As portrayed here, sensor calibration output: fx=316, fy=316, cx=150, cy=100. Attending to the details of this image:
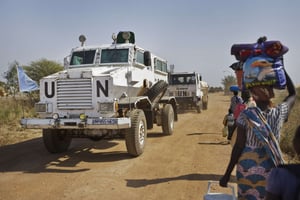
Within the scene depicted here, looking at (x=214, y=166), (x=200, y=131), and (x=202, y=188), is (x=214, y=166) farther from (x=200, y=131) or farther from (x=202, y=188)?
(x=200, y=131)

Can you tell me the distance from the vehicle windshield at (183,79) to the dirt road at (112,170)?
921 cm

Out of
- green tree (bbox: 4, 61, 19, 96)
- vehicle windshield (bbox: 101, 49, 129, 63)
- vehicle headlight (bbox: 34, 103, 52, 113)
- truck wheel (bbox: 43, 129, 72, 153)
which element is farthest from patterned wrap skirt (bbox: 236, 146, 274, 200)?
green tree (bbox: 4, 61, 19, 96)

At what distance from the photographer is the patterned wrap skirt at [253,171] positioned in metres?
2.22

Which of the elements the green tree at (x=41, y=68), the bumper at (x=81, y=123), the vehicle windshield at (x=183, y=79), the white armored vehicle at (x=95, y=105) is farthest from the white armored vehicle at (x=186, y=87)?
the green tree at (x=41, y=68)

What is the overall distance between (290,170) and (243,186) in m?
0.78

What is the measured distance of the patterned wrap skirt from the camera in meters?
2.22

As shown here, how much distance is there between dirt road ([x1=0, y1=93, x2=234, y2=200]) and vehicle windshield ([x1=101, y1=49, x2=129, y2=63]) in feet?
7.63

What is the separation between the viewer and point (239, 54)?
2510 millimetres

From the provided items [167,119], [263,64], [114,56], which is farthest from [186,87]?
[263,64]

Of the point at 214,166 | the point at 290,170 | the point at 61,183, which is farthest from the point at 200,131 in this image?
the point at 290,170

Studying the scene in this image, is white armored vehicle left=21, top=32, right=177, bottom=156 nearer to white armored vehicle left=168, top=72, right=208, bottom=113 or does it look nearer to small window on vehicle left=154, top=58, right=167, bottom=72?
small window on vehicle left=154, top=58, right=167, bottom=72

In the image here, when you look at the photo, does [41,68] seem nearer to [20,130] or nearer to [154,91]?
[20,130]

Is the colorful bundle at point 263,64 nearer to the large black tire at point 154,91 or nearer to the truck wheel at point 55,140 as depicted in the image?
the truck wheel at point 55,140

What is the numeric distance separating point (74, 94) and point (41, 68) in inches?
1020
